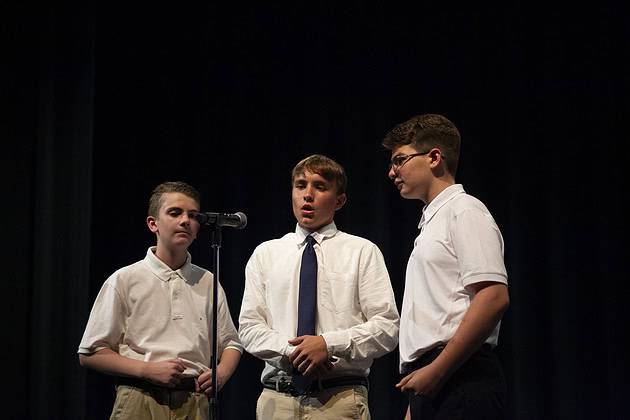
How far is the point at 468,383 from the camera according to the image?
1930mm

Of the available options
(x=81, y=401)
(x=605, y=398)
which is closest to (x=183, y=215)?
(x=81, y=401)

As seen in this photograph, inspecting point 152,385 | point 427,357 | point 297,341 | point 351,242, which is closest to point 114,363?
point 152,385

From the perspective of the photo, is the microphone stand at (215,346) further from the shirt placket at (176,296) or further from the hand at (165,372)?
the shirt placket at (176,296)

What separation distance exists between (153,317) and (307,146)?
68.8 inches

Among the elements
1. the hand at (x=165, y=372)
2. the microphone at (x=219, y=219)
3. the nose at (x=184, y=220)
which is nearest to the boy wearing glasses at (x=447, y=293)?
the microphone at (x=219, y=219)

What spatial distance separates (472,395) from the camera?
191 cm

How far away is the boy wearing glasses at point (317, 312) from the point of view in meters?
2.52

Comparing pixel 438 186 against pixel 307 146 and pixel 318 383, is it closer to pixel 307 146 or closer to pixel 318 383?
pixel 318 383

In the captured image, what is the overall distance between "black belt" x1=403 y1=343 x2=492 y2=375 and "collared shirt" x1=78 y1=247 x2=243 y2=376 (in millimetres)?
1027

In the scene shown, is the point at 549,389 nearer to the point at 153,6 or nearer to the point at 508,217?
the point at 508,217

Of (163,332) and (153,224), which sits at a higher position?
(153,224)

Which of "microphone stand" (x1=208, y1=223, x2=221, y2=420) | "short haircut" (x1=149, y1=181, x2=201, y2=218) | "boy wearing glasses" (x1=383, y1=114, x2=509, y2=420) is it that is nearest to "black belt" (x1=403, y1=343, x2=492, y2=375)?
"boy wearing glasses" (x1=383, y1=114, x2=509, y2=420)

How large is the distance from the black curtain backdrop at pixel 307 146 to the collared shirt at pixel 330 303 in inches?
53.8

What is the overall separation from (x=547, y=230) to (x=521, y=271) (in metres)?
0.28
